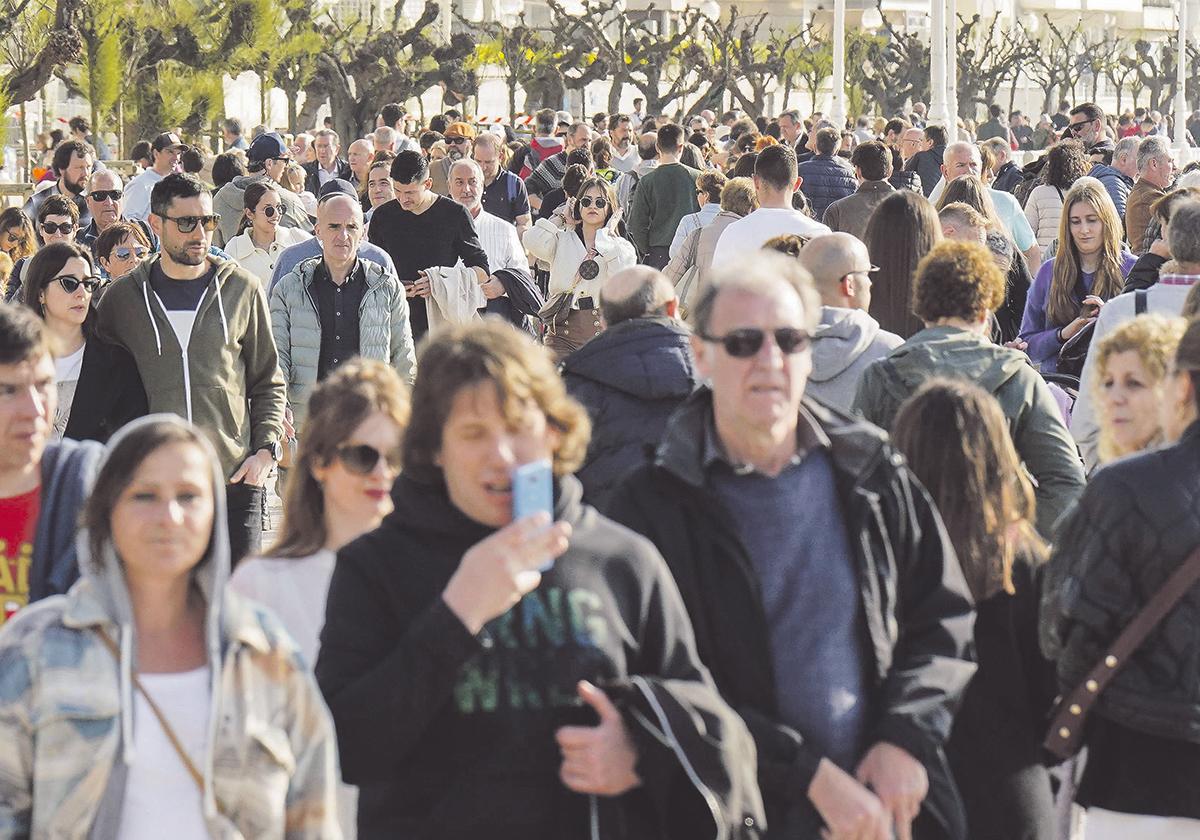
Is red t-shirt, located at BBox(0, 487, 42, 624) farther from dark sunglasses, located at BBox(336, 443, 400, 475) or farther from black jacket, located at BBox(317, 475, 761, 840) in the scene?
black jacket, located at BBox(317, 475, 761, 840)

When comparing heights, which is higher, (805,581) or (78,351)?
(78,351)

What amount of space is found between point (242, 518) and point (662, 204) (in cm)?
826

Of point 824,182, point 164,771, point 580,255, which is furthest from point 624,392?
point 824,182

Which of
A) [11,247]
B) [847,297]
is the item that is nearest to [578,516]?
[847,297]

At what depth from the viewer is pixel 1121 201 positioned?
13.1 m

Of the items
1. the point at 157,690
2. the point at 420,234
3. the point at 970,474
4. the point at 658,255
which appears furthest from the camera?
the point at 658,255

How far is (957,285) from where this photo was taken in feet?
19.1

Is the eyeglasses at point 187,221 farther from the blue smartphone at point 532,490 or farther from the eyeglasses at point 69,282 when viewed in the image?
the blue smartphone at point 532,490

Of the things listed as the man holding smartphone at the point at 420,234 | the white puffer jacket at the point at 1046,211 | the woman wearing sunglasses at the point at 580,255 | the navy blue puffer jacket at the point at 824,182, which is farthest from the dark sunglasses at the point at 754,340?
the navy blue puffer jacket at the point at 824,182

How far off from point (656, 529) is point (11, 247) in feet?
26.3

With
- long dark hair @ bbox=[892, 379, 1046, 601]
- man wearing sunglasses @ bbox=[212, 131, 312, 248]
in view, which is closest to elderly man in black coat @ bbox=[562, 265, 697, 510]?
long dark hair @ bbox=[892, 379, 1046, 601]

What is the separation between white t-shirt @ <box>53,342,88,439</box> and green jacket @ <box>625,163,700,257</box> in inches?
320

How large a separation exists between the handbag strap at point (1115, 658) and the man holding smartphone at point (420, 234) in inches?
254

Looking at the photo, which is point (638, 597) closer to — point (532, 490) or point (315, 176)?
point (532, 490)
